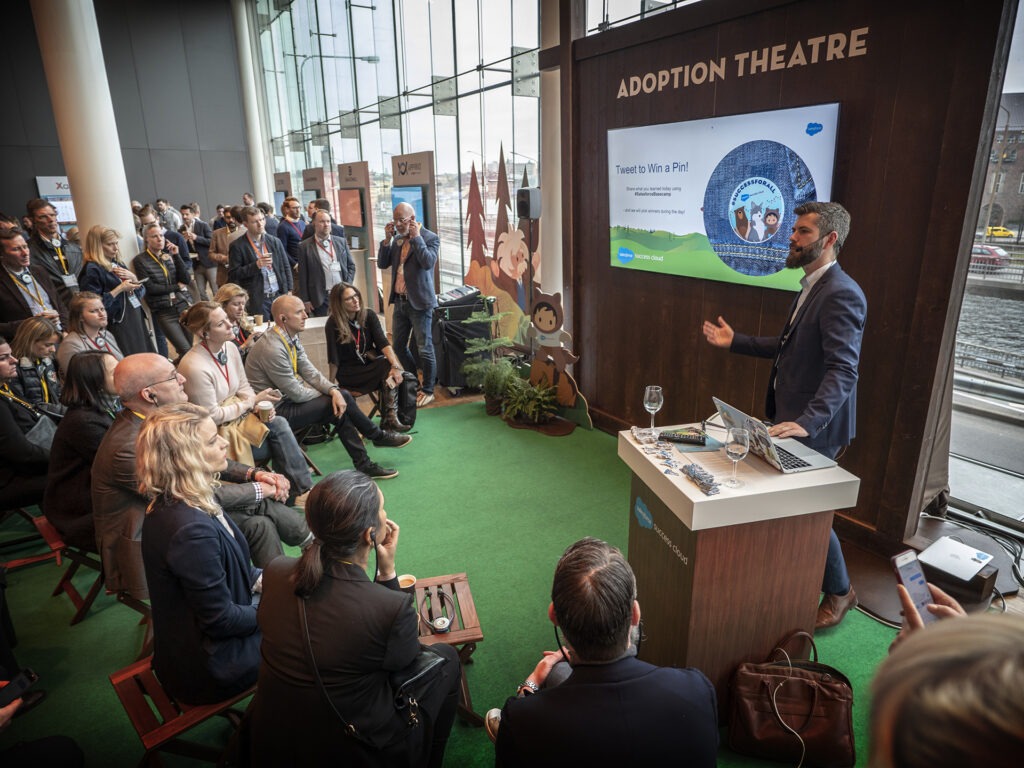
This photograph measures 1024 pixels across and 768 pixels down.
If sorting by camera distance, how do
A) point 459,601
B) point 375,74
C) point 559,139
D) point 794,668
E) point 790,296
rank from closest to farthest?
point 794,668 → point 459,601 → point 790,296 → point 559,139 → point 375,74

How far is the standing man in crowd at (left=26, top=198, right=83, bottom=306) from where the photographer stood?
5375 millimetres

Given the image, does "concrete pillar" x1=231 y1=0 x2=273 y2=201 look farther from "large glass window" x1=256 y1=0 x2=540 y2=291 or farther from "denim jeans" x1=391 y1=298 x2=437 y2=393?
"denim jeans" x1=391 y1=298 x2=437 y2=393

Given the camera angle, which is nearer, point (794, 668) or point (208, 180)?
point (794, 668)

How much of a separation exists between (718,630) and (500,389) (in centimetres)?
368

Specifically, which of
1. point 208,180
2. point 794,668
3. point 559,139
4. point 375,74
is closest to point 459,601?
point 794,668

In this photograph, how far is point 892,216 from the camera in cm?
307

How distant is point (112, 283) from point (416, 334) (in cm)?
274

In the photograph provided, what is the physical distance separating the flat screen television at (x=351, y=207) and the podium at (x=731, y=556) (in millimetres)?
7532

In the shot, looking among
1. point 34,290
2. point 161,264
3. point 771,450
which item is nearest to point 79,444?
point 771,450

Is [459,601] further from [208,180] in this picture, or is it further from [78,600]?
[208,180]

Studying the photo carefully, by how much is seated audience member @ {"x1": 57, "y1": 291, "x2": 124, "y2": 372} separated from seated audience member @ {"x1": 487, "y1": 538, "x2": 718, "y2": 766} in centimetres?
390

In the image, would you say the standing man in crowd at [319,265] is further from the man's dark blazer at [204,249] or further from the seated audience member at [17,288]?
the man's dark blazer at [204,249]

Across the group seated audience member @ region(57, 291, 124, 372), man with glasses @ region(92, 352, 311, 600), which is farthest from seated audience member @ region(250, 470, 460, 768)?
seated audience member @ region(57, 291, 124, 372)

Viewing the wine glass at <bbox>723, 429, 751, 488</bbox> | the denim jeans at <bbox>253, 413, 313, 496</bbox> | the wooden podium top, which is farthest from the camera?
the denim jeans at <bbox>253, 413, 313, 496</bbox>
